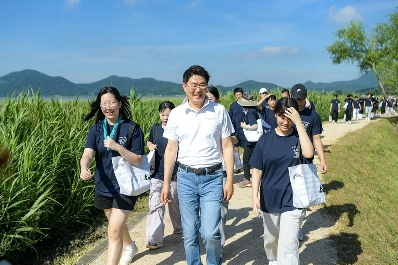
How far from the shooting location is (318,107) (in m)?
26.7

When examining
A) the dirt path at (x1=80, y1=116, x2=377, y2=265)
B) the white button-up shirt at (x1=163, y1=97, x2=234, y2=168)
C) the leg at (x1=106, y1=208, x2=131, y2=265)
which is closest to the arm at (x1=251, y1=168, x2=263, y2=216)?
the white button-up shirt at (x1=163, y1=97, x2=234, y2=168)

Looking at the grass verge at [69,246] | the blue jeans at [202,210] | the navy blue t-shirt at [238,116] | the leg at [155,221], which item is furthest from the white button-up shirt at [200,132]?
the navy blue t-shirt at [238,116]

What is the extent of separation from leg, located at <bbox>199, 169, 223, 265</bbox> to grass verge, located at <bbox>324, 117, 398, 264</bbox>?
5.82 ft

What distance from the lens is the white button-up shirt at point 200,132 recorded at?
3365 mm

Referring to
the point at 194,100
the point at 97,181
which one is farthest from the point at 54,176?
the point at 194,100

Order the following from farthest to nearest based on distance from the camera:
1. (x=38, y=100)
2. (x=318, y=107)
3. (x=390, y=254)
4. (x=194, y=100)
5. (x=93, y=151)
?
(x=318, y=107) < (x=38, y=100) < (x=390, y=254) < (x=93, y=151) < (x=194, y=100)

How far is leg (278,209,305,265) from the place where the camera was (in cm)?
338

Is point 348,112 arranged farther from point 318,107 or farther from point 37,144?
point 37,144

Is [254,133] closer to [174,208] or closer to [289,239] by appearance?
[174,208]

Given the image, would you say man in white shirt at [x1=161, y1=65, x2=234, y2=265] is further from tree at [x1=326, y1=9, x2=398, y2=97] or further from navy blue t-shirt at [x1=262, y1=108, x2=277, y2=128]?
tree at [x1=326, y1=9, x2=398, y2=97]

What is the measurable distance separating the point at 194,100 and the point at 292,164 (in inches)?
40.1

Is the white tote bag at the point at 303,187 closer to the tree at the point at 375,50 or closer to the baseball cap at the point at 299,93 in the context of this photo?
the baseball cap at the point at 299,93

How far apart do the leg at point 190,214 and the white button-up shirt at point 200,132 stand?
16 cm

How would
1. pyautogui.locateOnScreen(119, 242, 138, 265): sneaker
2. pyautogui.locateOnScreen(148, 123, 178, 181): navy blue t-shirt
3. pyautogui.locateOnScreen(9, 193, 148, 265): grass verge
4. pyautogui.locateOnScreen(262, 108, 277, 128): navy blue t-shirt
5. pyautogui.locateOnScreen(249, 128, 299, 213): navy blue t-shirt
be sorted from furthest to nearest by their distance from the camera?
pyautogui.locateOnScreen(262, 108, 277, 128): navy blue t-shirt < pyautogui.locateOnScreen(148, 123, 178, 181): navy blue t-shirt < pyautogui.locateOnScreen(9, 193, 148, 265): grass verge < pyautogui.locateOnScreen(119, 242, 138, 265): sneaker < pyautogui.locateOnScreen(249, 128, 299, 213): navy blue t-shirt
